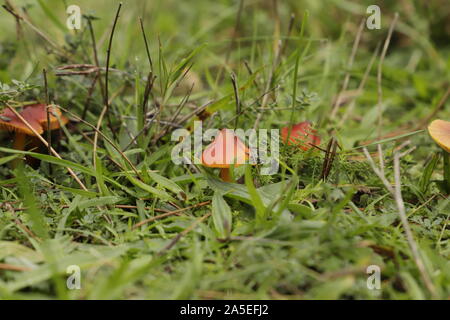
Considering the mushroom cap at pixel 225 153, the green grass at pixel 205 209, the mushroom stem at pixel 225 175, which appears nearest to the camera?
the green grass at pixel 205 209

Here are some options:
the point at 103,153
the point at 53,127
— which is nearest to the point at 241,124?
the point at 103,153

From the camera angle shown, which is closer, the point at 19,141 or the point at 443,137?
the point at 443,137
